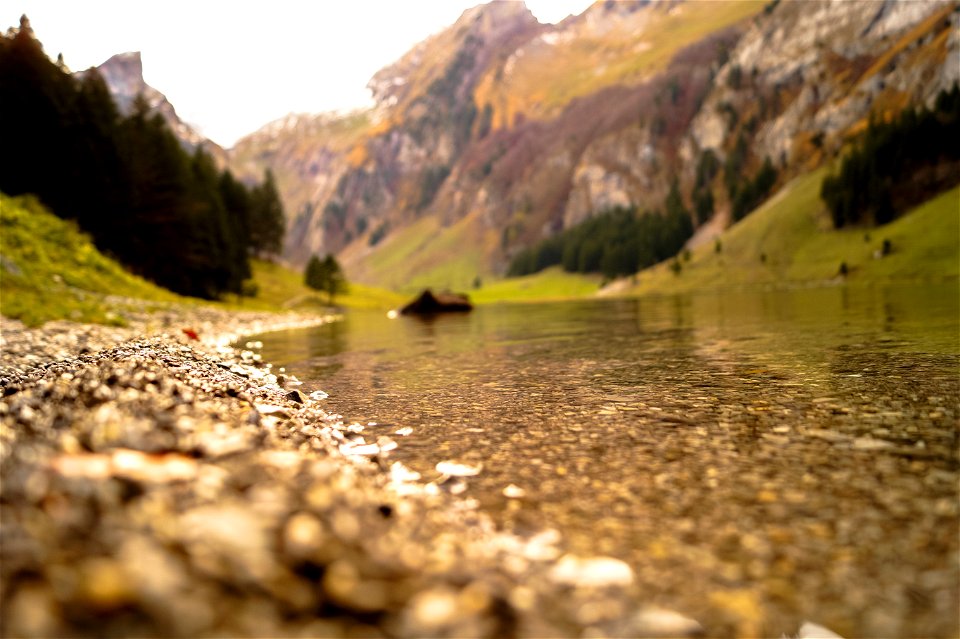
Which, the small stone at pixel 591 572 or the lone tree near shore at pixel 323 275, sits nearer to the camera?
the small stone at pixel 591 572

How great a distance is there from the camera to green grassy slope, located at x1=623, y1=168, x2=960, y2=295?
91.9m

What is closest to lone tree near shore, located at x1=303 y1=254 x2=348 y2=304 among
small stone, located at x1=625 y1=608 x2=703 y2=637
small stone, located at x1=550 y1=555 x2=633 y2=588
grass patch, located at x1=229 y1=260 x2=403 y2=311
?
grass patch, located at x1=229 y1=260 x2=403 y2=311

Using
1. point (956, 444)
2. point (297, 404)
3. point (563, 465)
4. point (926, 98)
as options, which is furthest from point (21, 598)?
point (926, 98)

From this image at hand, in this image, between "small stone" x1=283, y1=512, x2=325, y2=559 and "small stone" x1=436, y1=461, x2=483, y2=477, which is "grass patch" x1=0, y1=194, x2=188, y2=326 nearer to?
"small stone" x1=436, y1=461, x2=483, y2=477

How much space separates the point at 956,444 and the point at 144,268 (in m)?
64.5

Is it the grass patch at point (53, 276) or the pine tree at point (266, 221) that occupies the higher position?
the pine tree at point (266, 221)

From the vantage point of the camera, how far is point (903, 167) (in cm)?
11938

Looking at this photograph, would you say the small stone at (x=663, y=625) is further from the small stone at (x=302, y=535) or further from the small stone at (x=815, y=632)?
the small stone at (x=302, y=535)

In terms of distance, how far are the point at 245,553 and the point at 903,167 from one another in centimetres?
15679

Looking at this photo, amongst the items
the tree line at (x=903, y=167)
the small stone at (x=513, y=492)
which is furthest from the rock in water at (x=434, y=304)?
the tree line at (x=903, y=167)

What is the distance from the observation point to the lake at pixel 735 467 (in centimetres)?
416

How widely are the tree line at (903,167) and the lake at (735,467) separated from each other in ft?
427

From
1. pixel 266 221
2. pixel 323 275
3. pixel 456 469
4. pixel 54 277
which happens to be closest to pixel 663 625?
pixel 456 469

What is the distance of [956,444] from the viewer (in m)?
6.92
